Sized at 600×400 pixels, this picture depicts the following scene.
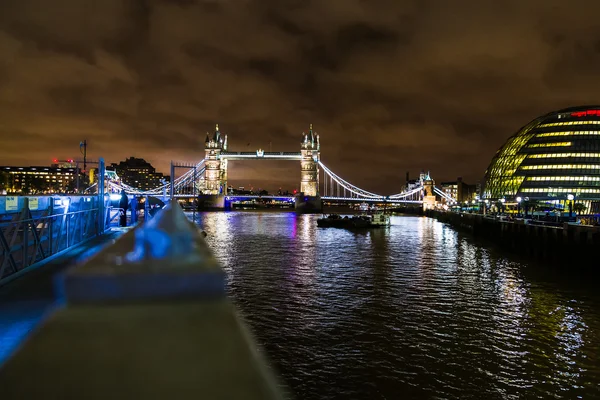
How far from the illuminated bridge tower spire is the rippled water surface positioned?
12101 centimetres

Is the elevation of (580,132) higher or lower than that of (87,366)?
higher

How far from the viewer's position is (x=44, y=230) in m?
16.7

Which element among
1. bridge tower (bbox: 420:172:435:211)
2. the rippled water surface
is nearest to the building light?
bridge tower (bbox: 420:172:435:211)

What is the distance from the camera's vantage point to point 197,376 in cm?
125

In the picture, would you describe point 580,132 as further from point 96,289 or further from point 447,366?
point 96,289

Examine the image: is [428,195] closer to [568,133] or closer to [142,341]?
[568,133]

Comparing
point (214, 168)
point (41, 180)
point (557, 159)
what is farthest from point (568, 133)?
point (41, 180)

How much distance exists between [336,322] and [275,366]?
3.90m

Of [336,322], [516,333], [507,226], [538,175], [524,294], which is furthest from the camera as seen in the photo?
[538,175]

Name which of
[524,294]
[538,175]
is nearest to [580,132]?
[538,175]

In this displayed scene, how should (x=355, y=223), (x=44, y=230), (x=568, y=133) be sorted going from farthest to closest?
(x=568, y=133) → (x=355, y=223) → (x=44, y=230)

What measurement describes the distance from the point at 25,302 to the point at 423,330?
9197 millimetres

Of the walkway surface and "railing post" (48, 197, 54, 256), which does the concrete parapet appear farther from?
"railing post" (48, 197, 54, 256)

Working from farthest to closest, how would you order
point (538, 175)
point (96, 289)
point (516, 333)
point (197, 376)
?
point (538, 175)
point (516, 333)
point (96, 289)
point (197, 376)
